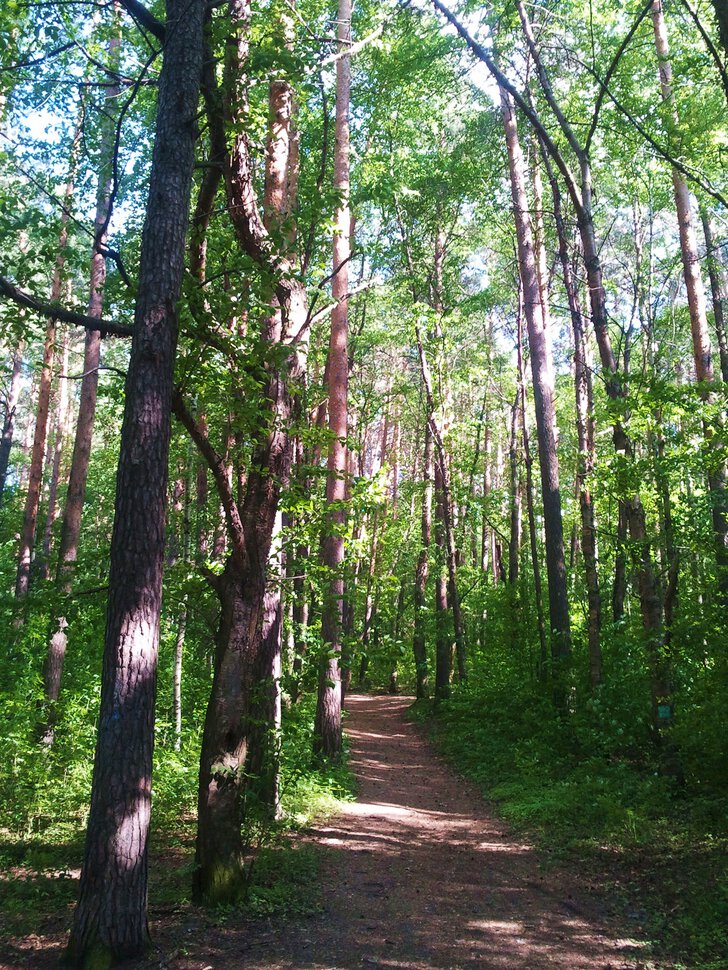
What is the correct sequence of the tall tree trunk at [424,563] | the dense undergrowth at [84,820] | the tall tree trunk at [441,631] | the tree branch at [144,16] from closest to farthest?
the tree branch at [144,16] → the dense undergrowth at [84,820] → the tall tree trunk at [441,631] → the tall tree trunk at [424,563]

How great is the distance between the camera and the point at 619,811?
23.8 feet

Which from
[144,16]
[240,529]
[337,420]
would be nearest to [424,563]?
[337,420]

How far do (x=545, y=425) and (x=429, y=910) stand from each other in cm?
911

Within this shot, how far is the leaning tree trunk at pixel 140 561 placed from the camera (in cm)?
407

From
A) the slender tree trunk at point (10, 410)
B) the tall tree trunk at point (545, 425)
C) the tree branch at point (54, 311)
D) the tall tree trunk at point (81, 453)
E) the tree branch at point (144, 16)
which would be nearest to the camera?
the tree branch at point (54, 311)

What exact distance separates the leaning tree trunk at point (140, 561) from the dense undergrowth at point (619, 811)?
369cm

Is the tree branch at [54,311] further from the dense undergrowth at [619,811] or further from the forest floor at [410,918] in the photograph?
the dense undergrowth at [619,811]

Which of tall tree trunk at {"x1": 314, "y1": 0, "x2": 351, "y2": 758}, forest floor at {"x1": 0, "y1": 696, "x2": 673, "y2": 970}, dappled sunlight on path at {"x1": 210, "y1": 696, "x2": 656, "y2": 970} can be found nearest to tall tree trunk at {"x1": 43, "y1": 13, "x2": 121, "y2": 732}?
tall tree trunk at {"x1": 314, "y1": 0, "x2": 351, "y2": 758}

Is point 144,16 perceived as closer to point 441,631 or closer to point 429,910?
point 429,910

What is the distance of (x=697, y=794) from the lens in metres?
7.32

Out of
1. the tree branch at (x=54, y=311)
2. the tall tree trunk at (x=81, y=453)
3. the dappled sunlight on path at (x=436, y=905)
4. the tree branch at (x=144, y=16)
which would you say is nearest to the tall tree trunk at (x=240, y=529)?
the tree branch at (x=144, y=16)

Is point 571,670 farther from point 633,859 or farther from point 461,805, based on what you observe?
point 633,859

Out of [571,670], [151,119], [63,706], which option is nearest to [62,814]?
[63,706]

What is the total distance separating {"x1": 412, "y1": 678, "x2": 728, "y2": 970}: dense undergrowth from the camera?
512cm
